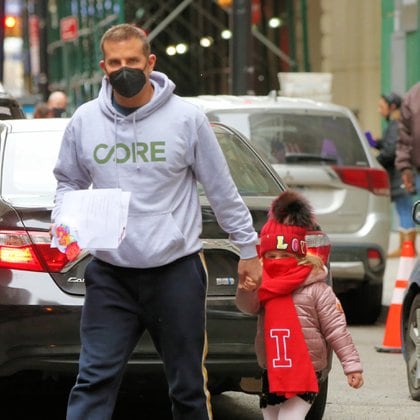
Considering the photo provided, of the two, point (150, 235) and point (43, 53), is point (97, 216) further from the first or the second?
point (43, 53)

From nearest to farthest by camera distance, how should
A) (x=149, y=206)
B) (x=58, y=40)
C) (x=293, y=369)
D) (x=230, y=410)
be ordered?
(x=149, y=206), (x=293, y=369), (x=230, y=410), (x=58, y=40)

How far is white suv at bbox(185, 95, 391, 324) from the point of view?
11.6m

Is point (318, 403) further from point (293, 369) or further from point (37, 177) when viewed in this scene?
point (37, 177)

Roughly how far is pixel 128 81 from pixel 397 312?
5.25 metres

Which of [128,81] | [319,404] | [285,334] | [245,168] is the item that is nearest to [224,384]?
[319,404]

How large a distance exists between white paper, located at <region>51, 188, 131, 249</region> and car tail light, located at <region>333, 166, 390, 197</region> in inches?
251

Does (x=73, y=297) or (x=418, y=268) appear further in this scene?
(x=418, y=268)

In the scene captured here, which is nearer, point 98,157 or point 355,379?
point 98,157

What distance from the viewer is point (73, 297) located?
261 inches

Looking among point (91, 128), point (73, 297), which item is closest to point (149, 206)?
point (91, 128)

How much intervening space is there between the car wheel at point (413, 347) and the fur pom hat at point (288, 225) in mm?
2267

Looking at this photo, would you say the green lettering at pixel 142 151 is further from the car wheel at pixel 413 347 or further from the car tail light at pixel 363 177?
the car tail light at pixel 363 177

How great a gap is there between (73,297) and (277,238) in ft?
3.49

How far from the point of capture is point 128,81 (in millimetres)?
5438
